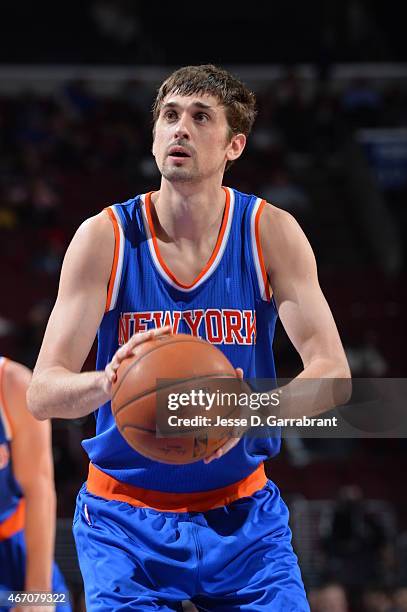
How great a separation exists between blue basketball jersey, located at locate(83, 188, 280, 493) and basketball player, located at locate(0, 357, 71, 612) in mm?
934

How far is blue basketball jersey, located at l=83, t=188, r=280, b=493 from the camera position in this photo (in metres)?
3.33

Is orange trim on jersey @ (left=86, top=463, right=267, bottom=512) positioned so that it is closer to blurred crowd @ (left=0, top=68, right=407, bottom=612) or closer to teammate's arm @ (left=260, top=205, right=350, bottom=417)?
teammate's arm @ (left=260, top=205, right=350, bottom=417)

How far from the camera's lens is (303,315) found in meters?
3.38

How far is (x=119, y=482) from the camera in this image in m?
3.35

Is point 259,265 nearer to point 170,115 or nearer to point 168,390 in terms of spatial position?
point 170,115

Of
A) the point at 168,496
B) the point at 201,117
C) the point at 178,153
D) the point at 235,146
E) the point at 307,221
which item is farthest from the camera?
the point at 307,221

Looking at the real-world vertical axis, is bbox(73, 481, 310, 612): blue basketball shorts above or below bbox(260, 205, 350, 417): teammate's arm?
below

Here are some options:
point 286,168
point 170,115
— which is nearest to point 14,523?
point 170,115

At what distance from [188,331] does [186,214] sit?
18.3 inches

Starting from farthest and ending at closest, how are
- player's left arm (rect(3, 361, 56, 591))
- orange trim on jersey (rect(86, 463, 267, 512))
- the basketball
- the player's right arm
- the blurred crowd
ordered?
1. the blurred crowd
2. player's left arm (rect(3, 361, 56, 591))
3. orange trim on jersey (rect(86, 463, 267, 512))
4. the player's right arm
5. the basketball

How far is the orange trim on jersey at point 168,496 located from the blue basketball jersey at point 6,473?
3.51 feet

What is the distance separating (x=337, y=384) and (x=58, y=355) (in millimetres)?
923

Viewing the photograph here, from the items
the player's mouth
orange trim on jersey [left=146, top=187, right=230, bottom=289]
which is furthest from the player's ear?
the player's mouth

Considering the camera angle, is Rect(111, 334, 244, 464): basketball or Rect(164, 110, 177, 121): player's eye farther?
Rect(164, 110, 177, 121): player's eye
